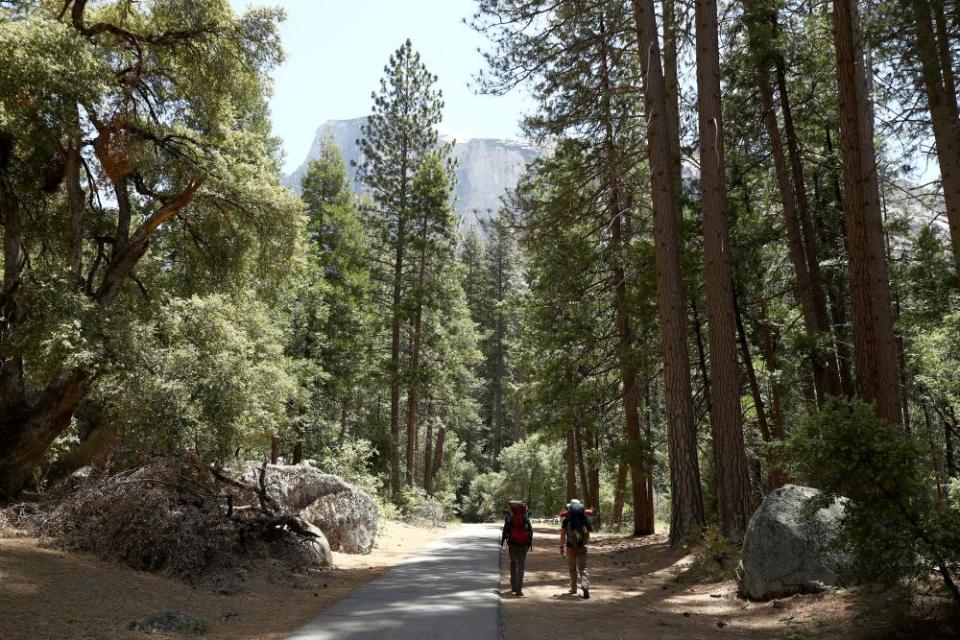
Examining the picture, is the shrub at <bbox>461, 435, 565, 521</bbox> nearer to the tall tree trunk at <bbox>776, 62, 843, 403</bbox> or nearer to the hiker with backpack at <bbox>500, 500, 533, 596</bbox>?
the tall tree trunk at <bbox>776, 62, 843, 403</bbox>

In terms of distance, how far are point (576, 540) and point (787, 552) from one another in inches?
118

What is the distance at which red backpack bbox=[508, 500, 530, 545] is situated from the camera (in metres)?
9.82

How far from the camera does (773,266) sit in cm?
1853

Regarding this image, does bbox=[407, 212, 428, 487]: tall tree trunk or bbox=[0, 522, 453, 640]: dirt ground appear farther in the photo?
bbox=[407, 212, 428, 487]: tall tree trunk

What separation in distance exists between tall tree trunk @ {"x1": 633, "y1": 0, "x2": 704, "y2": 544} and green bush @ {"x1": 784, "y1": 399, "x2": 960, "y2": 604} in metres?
6.88

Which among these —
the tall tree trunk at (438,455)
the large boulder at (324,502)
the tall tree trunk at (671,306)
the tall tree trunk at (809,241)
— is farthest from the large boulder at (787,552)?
the tall tree trunk at (438,455)

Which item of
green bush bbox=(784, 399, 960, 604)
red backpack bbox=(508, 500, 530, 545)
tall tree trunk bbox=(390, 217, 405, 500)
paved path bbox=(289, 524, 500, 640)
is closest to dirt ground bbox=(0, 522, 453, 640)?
paved path bbox=(289, 524, 500, 640)

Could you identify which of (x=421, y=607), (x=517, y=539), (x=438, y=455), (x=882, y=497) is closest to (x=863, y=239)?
(x=882, y=497)

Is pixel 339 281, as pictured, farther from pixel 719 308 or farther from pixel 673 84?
pixel 719 308

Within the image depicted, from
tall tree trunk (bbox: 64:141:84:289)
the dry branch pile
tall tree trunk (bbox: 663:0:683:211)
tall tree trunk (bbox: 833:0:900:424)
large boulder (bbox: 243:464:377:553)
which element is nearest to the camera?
the dry branch pile

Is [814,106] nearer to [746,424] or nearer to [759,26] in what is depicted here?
[759,26]

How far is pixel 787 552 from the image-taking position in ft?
28.5

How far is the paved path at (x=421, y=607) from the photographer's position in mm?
6609

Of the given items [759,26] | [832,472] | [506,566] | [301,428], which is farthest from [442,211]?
[832,472]
